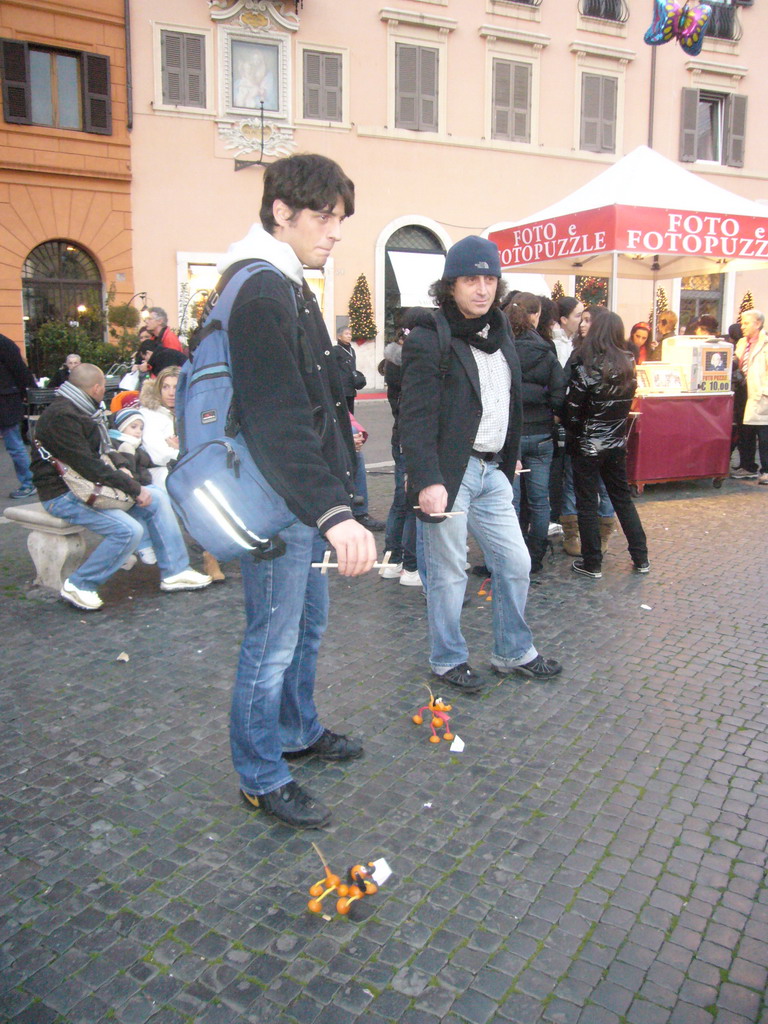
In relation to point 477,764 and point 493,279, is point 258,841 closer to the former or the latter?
point 477,764

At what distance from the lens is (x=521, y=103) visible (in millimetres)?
20750

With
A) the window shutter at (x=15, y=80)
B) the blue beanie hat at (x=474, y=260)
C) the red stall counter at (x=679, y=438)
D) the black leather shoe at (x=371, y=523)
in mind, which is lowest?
the black leather shoe at (x=371, y=523)

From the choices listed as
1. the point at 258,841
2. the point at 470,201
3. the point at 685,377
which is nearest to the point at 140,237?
the point at 470,201

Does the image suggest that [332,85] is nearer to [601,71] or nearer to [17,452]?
[601,71]

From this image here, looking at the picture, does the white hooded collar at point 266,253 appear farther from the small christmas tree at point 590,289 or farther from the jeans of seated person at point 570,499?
the small christmas tree at point 590,289

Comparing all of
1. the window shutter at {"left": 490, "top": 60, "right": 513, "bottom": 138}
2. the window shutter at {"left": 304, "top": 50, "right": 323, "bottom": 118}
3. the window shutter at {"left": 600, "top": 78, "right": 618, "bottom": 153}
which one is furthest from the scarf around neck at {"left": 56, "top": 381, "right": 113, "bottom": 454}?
the window shutter at {"left": 600, "top": 78, "right": 618, "bottom": 153}

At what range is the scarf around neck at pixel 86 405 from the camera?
16.5ft

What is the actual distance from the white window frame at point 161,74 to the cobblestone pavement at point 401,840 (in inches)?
626

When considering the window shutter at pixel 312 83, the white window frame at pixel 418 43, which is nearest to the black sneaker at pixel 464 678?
the window shutter at pixel 312 83

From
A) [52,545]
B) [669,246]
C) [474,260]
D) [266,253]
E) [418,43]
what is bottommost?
[52,545]

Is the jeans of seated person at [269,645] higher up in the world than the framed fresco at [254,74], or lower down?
lower down

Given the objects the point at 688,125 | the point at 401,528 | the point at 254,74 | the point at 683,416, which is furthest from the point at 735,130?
the point at 401,528

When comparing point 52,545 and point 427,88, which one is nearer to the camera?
point 52,545

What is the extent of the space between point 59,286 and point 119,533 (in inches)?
558
